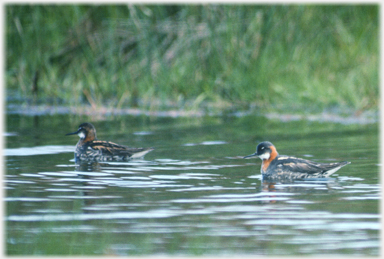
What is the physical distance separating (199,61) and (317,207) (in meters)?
10.3

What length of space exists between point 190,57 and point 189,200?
9.79 metres

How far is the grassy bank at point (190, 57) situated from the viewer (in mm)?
17188

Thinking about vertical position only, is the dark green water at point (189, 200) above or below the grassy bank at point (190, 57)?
below

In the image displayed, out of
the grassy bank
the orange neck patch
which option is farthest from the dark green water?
the grassy bank

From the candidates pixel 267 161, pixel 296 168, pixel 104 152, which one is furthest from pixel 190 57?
pixel 296 168

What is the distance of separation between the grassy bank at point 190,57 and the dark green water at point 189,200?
11.4ft

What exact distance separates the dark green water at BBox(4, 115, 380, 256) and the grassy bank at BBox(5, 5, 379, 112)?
3.48 meters

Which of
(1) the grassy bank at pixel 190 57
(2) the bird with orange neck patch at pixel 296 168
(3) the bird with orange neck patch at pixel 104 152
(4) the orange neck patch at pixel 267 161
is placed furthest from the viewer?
(1) the grassy bank at pixel 190 57

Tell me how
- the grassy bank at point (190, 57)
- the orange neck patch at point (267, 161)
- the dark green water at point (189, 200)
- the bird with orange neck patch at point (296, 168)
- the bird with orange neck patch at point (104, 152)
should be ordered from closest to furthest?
the dark green water at point (189, 200), the bird with orange neck patch at point (296, 168), the orange neck patch at point (267, 161), the bird with orange neck patch at point (104, 152), the grassy bank at point (190, 57)

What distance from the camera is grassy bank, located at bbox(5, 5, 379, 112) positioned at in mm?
17188

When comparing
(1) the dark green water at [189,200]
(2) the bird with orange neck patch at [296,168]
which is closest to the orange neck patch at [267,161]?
(2) the bird with orange neck patch at [296,168]

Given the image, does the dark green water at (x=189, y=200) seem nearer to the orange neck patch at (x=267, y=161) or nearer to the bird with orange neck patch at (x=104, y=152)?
the orange neck patch at (x=267, y=161)

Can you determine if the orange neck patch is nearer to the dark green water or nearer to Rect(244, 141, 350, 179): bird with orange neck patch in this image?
Rect(244, 141, 350, 179): bird with orange neck patch

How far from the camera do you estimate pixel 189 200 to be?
320 inches
